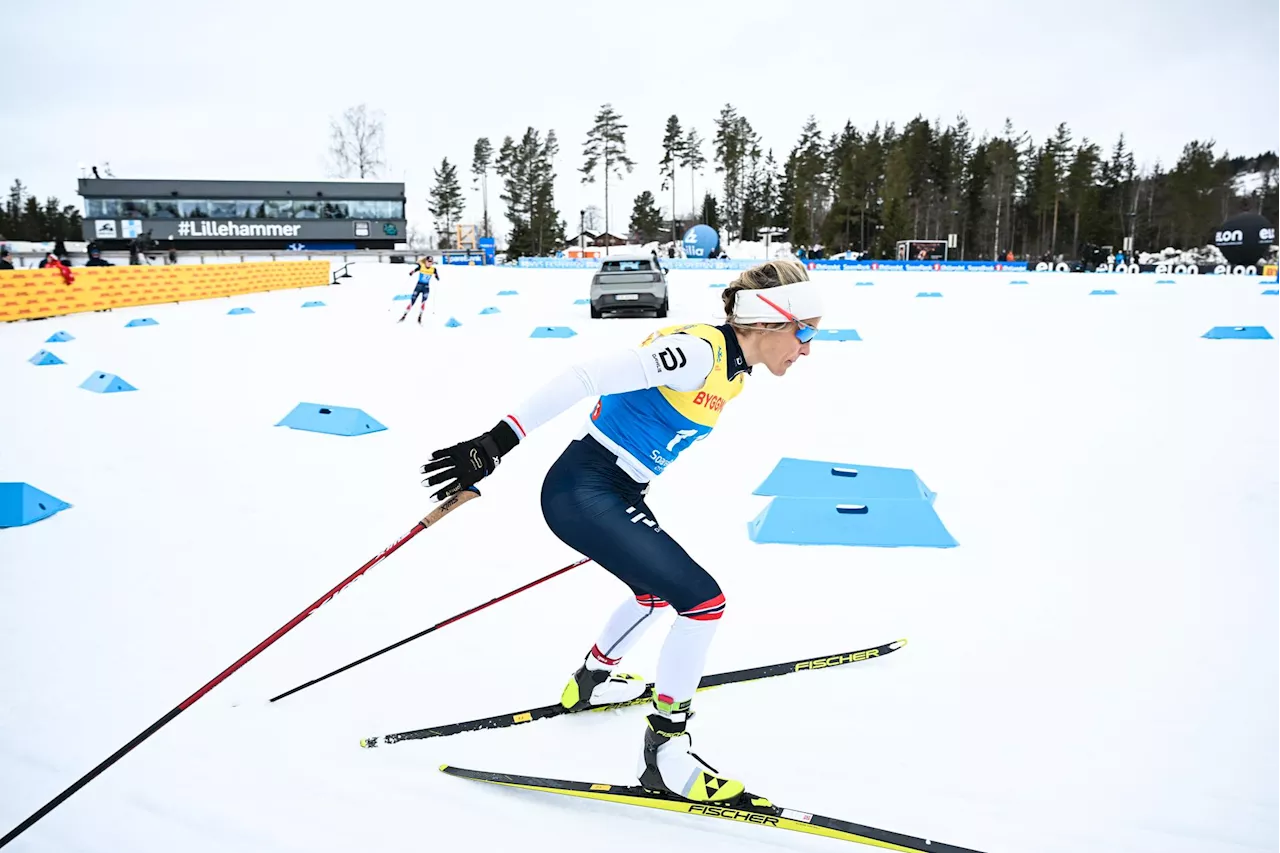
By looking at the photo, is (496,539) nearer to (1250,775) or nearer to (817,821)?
(817,821)

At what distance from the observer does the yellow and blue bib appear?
2.68 metres

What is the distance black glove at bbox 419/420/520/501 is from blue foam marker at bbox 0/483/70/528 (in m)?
4.28

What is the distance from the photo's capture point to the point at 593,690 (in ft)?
10.3

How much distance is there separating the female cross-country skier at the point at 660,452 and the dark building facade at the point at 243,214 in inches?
2063

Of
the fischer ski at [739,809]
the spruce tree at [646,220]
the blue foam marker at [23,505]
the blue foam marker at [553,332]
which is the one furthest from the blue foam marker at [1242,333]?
the spruce tree at [646,220]

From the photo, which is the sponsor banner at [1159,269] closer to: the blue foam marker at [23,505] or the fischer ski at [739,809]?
the fischer ski at [739,809]

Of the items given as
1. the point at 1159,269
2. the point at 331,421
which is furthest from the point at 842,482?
the point at 1159,269

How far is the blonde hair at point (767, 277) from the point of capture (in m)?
2.74

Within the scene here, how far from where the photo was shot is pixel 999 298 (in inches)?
875

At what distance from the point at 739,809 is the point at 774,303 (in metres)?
1.67

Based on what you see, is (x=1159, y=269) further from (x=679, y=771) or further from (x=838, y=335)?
(x=679, y=771)

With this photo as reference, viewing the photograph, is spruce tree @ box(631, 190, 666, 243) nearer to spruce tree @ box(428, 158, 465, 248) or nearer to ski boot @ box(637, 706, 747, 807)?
spruce tree @ box(428, 158, 465, 248)

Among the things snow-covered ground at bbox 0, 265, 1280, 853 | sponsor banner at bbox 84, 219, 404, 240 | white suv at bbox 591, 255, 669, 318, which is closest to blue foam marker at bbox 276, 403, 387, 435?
snow-covered ground at bbox 0, 265, 1280, 853

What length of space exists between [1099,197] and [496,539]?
78044mm
